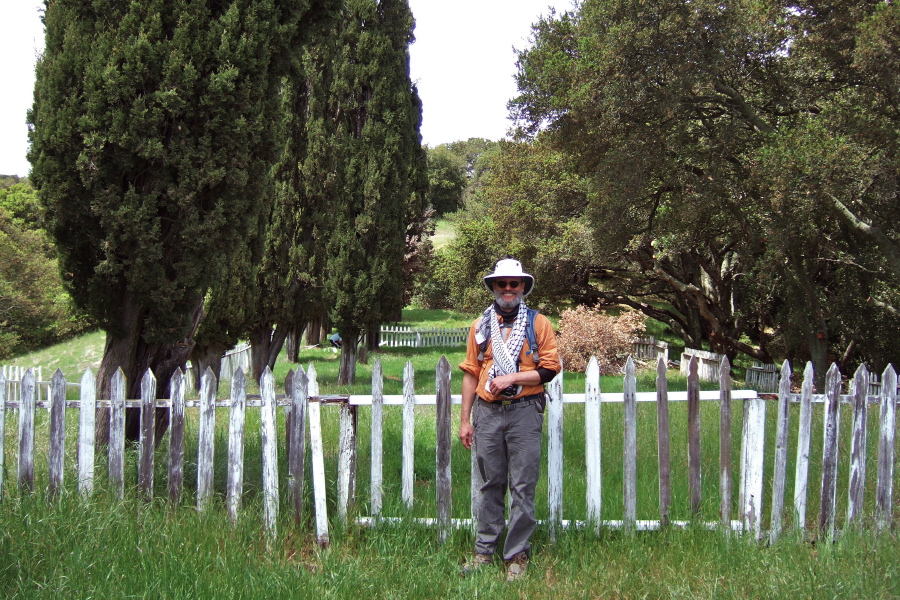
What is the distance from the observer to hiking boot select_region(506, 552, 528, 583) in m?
4.43

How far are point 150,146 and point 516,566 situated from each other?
14.6ft

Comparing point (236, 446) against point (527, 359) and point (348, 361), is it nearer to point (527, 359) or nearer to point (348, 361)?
point (527, 359)

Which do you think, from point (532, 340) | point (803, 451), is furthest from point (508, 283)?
point (803, 451)

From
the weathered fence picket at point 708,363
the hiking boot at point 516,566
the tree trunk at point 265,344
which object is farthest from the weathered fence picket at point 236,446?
the weathered fence picket at point 708,363

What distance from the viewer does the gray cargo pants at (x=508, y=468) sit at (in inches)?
179

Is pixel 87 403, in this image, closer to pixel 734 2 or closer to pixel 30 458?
pixel 30 458

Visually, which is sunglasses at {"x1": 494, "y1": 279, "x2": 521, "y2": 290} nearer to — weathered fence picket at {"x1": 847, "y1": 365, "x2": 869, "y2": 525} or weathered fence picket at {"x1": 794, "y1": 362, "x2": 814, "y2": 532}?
weathered fence picket at {"x1": 794, "y1": 362, "x2": 814, "y2": 532}

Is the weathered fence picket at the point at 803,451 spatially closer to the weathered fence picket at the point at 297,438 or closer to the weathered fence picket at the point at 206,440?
the weathered fence picket at the point at 297,438

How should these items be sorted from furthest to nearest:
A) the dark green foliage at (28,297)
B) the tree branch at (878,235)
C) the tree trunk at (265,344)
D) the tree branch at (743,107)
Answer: the dark green foliage at (28,297) → the tree trunk at (265,344) → the tree branch at (743,107) → the tree branch at (878,235)

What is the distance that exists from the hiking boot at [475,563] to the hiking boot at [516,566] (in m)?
0.14

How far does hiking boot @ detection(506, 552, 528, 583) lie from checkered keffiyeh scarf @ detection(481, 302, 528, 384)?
1.19 m

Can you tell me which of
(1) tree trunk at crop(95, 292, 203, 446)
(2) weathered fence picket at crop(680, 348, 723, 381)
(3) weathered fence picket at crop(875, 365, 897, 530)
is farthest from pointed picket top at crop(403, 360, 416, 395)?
(2) weathered fence picket at crop(680, 348, 723, 381)

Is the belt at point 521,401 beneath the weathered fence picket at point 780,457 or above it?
above

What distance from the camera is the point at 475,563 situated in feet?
15.1
